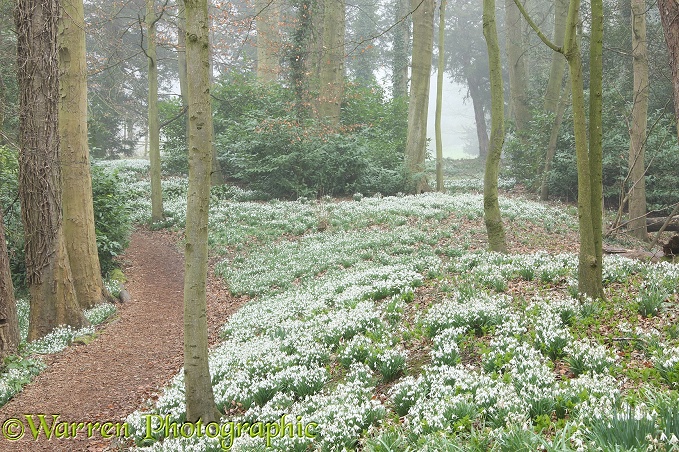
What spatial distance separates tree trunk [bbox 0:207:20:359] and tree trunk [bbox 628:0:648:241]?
15718mm

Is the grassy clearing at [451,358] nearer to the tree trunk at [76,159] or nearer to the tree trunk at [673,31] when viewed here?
the tree trunk at [673,31]

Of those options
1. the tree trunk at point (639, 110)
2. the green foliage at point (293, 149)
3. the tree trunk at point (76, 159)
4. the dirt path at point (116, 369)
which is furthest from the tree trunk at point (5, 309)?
the tree trunk at point (639, 110)

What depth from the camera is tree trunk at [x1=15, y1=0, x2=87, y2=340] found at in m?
9.53

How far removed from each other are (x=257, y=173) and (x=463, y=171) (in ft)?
76.8

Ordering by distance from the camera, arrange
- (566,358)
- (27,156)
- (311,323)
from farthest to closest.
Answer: (27,156), (311,323), (566,358)

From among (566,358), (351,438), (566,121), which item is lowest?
(351,438)

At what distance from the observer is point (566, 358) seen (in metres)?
5.45

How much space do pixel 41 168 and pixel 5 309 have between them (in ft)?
9.16

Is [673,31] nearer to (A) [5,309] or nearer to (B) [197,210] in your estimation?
(B) [197,210]

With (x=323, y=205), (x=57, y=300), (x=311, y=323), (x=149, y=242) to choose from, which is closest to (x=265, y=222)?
(x=323, y=205)

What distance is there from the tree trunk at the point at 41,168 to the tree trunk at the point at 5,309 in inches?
34.0

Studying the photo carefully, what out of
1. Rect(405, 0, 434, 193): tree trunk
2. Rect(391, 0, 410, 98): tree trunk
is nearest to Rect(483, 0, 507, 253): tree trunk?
Rect(405, 0, 434, 193): tree trunk

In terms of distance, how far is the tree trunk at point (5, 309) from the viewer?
353 inches

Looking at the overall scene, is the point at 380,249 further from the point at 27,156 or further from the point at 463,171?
the point at 463,171
